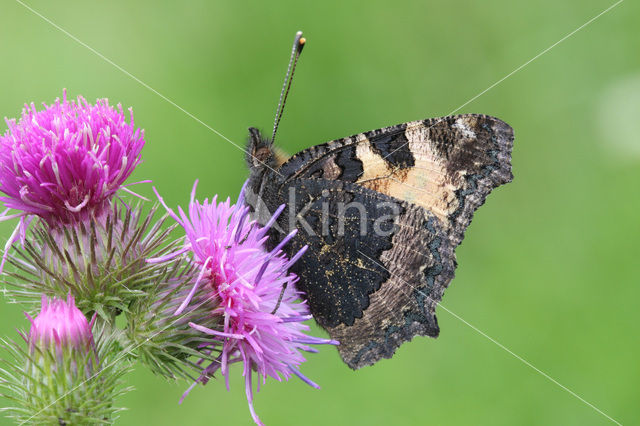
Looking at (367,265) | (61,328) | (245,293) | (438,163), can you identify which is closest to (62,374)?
(61,328)

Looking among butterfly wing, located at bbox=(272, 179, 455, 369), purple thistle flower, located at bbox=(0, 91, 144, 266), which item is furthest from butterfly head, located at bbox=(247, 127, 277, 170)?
purple thistle flower, located at bbox=(0, 91, 144, 266)

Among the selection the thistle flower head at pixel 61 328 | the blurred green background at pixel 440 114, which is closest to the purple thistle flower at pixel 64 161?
the thistle flower head at pixel 61 328

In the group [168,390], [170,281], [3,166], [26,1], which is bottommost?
[168,390]

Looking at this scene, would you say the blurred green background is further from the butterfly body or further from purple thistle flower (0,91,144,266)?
purple thistle flower (0,91,144,266)

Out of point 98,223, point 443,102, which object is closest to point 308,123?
point 443,102

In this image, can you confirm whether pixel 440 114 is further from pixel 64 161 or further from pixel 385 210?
pixel 64 161

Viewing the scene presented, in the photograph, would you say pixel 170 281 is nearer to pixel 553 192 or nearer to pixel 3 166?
pixel 3 166
